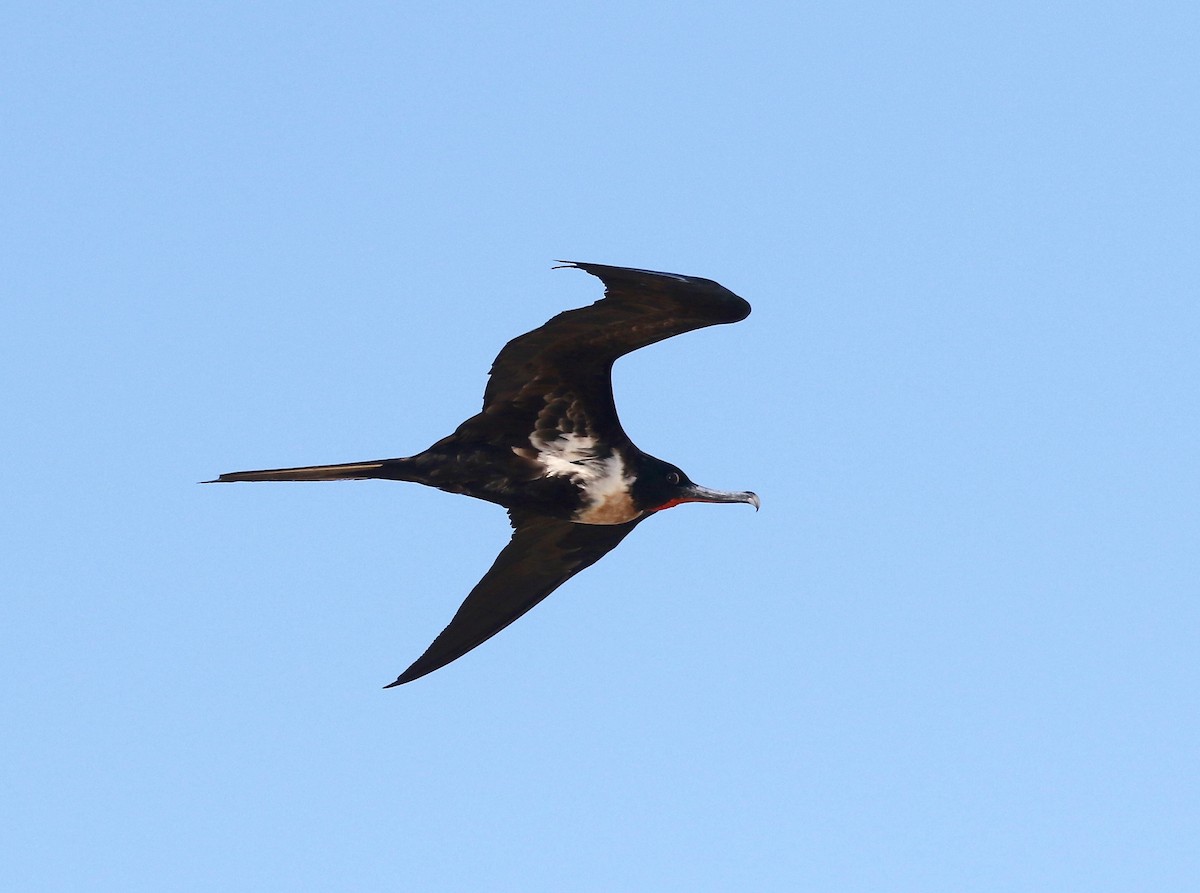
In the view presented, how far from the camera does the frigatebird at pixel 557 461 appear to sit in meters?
7.40

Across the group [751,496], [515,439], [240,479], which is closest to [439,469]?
[515,439]

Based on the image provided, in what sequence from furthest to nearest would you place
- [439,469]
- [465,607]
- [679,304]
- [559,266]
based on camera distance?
[465,607]
[439,469]
[679,304]
[559,266]

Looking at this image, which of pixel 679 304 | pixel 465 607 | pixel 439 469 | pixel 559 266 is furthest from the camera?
pixel 465 607

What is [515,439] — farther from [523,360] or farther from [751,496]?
[751,496]

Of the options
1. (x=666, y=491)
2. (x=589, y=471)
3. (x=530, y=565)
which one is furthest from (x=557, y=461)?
(x=530, y=565)

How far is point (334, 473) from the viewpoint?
25.1 feet

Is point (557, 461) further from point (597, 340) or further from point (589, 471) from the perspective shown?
point (597, 340)

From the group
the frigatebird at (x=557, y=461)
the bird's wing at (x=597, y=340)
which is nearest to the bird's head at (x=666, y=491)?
the frigatebird at (x=557, y=461)

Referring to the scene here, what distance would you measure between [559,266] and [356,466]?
5.00 ft

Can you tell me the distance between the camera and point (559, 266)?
6676mm

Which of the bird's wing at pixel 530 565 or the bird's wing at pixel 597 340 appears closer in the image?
the bird's wing at pixel 597 340

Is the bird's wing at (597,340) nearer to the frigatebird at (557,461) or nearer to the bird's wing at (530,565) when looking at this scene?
the frigatebird at (557,461)

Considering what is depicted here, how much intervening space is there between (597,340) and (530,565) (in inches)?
56.5

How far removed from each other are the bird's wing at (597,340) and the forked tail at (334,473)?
0.38 meters
